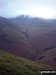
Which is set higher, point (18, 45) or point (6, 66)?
point (18, 45)

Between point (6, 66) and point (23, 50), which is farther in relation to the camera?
point (23, 50)

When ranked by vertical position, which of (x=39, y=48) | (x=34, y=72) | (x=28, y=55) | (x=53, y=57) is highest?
(x=39, y=48)

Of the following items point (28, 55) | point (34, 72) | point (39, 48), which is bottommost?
point (34, 72)

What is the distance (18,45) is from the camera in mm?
114000

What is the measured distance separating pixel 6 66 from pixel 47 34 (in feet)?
376

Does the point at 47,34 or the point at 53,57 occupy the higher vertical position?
the point at 47,34

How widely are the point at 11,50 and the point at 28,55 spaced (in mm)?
12397

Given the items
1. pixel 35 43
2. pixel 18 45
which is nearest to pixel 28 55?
pixel 18 45

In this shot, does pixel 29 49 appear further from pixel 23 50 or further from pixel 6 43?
pixel 6 43

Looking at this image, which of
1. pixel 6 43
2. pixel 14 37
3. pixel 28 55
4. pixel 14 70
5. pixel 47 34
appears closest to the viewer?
pixel 14 70

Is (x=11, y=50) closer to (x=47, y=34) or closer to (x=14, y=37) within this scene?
(x=14, y=37)

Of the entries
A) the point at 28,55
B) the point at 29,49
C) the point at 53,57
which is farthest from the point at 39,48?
the point at 53,57

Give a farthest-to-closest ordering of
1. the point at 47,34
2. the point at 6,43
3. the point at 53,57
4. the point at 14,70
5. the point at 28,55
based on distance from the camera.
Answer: the point at 47,34, the point at 6,43, the point at 28,55, the point at 53,57, the point at 14,70

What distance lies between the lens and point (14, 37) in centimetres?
12612
